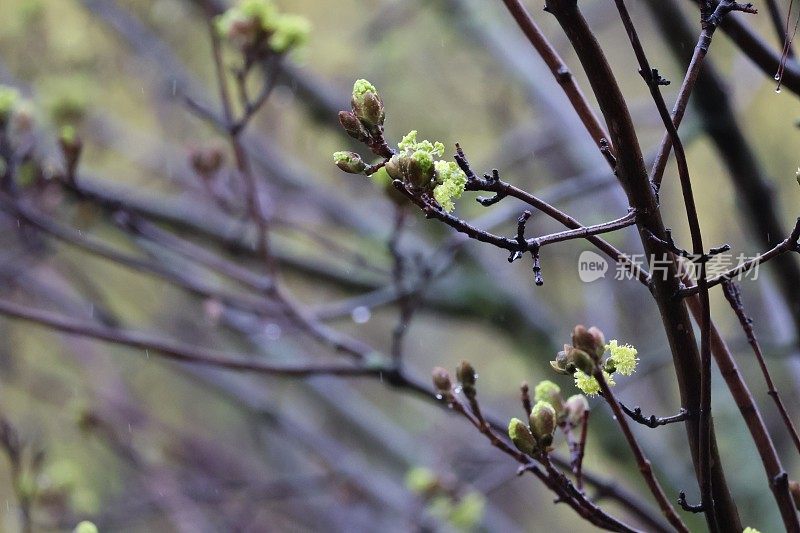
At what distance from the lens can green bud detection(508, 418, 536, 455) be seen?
0.58 m

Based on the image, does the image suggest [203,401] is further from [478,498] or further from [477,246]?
[478,498]

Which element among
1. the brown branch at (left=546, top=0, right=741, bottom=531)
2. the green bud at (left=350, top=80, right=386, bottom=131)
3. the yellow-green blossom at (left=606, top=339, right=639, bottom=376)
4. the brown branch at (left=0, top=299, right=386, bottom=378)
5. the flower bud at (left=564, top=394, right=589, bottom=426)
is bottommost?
the brown branch at (left=0, top=299, right=386, bottom=378)

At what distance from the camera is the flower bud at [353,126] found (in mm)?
537

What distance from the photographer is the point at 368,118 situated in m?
0.54

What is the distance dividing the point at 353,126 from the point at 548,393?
0.28 metres

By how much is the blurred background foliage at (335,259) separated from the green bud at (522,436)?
0.83 meters

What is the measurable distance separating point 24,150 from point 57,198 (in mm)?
171

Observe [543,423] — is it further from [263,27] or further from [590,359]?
[263,27]

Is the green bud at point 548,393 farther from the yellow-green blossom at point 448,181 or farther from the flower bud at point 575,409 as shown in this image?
the yellow-green blossom at point 448,181

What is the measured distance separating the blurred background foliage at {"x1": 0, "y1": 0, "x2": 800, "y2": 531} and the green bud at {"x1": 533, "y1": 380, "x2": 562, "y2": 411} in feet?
2.47

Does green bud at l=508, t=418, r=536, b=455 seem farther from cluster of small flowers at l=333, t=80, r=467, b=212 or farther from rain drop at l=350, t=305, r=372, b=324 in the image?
rain drop at l=350, t=305, r=372, b=324

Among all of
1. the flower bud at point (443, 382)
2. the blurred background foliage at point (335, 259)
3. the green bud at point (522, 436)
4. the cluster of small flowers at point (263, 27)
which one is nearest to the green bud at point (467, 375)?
the flower bud at point (443, 382)

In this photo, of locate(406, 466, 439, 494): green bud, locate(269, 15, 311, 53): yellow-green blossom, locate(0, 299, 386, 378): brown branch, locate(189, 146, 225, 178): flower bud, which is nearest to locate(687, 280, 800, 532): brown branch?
locate(0, 299, 386, 378): brown branch

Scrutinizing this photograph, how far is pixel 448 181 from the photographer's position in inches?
19.6
